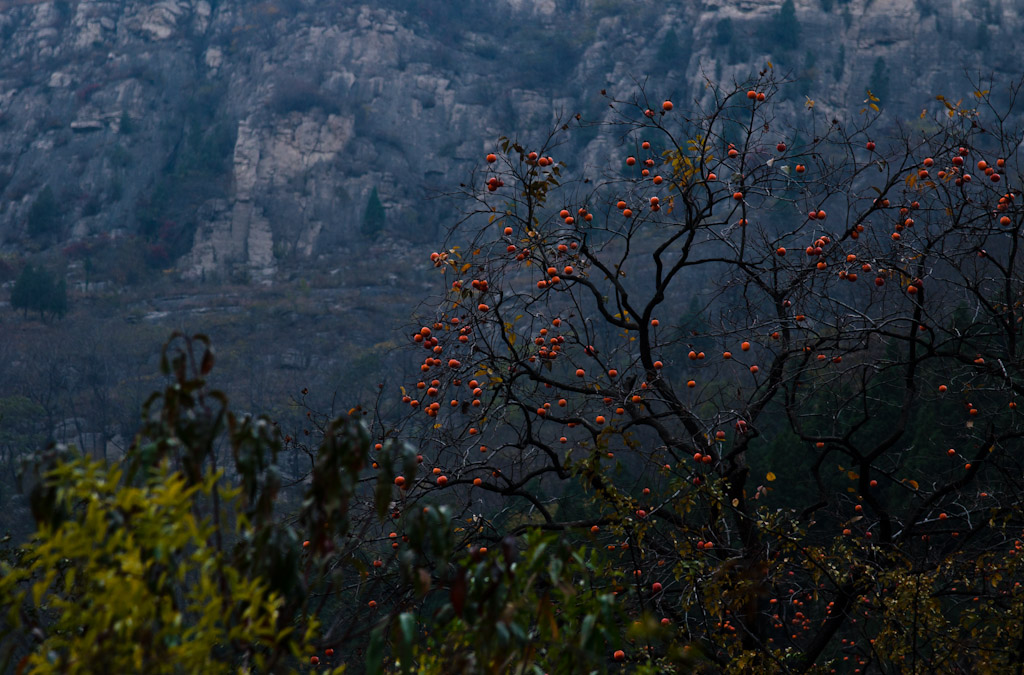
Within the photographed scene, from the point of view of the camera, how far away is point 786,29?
67125 mm

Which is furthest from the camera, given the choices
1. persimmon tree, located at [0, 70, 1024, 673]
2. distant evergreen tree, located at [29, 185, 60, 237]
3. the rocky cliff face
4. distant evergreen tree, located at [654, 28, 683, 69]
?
distant evergreen tree, located at [654, 28, 683, 69]

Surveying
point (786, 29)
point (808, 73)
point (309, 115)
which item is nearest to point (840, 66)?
point (808, 73)

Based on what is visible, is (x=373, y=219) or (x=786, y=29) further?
(x=786, y=29)

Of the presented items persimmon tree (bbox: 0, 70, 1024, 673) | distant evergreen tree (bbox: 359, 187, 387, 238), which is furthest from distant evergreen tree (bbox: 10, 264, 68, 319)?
persimmon tree (bbox: 0, 70, 1024, 673)

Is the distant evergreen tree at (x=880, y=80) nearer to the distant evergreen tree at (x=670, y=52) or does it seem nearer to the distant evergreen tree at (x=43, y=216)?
the distant evergreen tree at (x=670, y=52)

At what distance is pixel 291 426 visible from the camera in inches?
1451

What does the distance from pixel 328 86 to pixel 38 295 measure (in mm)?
31055

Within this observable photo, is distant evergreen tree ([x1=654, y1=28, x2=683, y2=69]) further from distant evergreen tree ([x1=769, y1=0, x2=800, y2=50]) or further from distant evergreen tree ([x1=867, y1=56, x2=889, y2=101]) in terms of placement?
distant evergreen tree ([x1=867, y1=56, x2=889, y2=101])

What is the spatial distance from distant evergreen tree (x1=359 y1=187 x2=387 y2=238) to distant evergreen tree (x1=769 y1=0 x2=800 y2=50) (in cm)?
3163

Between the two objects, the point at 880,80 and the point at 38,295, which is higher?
the point at 880,80

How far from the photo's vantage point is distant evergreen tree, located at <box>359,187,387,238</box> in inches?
2542

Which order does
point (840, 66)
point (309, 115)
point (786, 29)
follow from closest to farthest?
point (840, 66)
point (786, 29)
point (309, 115)

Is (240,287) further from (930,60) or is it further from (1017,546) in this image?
(1017,546)

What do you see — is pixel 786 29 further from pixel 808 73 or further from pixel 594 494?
pixel 594 494
